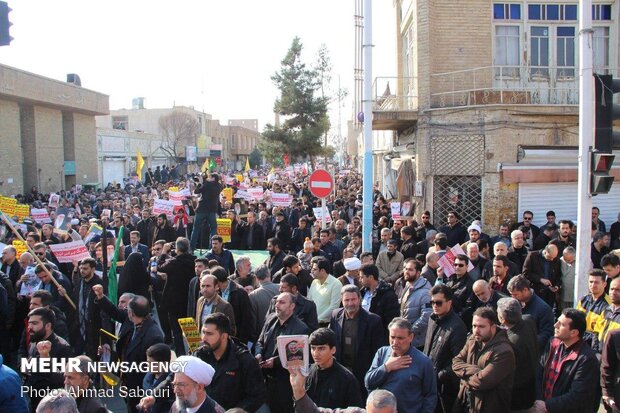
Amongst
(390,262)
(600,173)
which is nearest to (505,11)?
(600,173)

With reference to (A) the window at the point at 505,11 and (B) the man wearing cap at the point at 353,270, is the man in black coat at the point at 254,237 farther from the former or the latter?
(A) the window at the point at 505,11

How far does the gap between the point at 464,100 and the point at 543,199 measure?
3481 millimetres

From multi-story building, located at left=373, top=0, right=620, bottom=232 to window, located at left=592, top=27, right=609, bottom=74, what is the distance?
0.09 ft

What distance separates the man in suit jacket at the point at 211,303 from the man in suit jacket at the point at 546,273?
454 centimetres

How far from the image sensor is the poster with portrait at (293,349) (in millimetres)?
4410

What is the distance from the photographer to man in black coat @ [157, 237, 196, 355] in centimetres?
909

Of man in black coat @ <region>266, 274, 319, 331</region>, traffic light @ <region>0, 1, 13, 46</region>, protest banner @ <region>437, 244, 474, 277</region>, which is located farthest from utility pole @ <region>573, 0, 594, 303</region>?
traffic light @ <region>0, 1, 13, 46</region>

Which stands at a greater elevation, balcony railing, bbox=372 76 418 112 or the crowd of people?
balcony railing, bbox=372 76 418 112

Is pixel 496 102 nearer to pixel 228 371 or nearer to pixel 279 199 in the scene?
pixel 279 199

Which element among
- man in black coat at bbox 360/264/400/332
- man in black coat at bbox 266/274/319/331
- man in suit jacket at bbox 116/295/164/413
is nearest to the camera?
man in suit jacket at bbox 116/295/164/413

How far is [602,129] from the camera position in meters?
7.91

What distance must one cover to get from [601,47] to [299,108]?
1856 cm

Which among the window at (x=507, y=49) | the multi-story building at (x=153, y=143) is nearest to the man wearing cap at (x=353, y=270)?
the window at (x=507, y=49)

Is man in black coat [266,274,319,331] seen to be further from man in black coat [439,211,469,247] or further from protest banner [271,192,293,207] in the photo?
protest banner [271,192,293,207]
